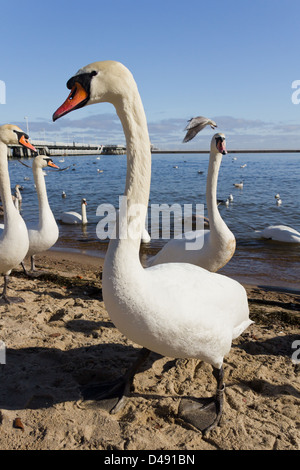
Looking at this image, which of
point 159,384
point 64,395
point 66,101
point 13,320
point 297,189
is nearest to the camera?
point 66,101

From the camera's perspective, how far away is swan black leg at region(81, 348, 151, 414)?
9.71ft

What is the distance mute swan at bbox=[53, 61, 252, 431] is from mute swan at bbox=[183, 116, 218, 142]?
6.83ft

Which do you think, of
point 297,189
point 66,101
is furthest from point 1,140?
point 297,189

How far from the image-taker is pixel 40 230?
6.94m

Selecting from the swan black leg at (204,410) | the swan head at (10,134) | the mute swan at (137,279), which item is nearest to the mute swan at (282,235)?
the swan head at (10,134)

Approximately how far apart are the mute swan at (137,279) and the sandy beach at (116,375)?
40cm

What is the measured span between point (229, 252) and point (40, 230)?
3921mm

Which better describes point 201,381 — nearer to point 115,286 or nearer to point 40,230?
point 115,286

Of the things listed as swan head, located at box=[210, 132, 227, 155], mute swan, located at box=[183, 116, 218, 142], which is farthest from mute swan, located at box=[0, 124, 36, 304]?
swan head, located at box=[210, 132, 227, 155]

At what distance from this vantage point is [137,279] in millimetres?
2379

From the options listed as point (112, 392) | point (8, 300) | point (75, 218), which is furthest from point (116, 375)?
point (75, 218)

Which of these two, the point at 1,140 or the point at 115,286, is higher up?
the point at 1,140

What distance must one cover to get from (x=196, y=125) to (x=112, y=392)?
342 cm

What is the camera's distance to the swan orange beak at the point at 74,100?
2.18 meters
